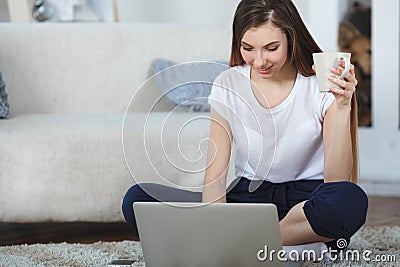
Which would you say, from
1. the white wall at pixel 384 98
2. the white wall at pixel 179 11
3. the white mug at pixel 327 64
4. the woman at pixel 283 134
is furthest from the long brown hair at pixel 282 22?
the white wall at pixel 179 11

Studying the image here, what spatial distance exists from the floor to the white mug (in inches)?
40.2

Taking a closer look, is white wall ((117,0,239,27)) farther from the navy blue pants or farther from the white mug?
the white mug

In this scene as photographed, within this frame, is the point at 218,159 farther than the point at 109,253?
No

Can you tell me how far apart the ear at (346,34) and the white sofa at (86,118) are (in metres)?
0.67

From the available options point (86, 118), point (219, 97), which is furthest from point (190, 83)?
point (86, 118)

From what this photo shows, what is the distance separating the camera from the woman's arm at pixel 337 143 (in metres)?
1.73

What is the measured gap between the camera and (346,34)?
11.4 feet

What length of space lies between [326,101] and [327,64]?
23 cm

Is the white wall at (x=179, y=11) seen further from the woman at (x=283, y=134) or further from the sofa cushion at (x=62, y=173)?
the woman at (x=283, y=134)

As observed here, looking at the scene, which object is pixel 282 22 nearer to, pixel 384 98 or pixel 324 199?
pixel 324 199

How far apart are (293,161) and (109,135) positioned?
2.22ft

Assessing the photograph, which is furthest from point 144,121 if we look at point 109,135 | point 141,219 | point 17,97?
point 17,97

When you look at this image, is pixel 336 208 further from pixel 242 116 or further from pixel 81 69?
pixel 81 69

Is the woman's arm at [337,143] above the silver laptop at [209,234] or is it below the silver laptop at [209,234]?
above
